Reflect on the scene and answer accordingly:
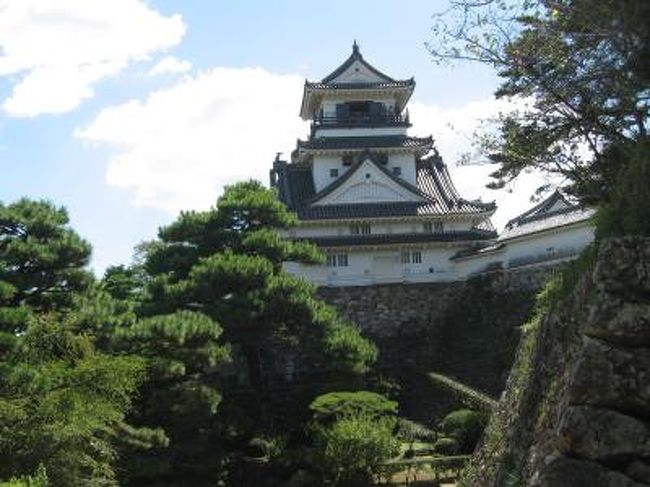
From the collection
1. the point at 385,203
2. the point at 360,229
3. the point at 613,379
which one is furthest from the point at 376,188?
the point at 613,379

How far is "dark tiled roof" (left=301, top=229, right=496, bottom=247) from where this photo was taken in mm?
32531

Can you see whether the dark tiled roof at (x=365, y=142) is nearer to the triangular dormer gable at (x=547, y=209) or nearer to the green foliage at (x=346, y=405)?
the triangular dormer gable at (x=547, y=209)

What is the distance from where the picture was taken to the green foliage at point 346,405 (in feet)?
71.7

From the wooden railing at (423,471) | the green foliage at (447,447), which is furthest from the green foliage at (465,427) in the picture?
the wooden railing at (423,471)

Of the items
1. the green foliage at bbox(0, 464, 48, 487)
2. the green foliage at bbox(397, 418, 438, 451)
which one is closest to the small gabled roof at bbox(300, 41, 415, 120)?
the green foliage at bbox(397, 418, 438, 451)

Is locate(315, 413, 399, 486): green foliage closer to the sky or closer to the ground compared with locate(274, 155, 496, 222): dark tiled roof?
closer to the ground

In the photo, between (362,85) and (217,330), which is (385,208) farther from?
(217,330)

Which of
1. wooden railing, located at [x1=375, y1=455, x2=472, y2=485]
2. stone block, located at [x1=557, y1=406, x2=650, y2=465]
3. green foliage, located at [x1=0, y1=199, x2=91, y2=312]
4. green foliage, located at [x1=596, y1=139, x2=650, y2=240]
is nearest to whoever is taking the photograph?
stone block, located at [x1=557, y1=406, x2=650, y2=465]

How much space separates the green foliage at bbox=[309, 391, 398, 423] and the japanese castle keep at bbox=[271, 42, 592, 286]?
9.57 meters

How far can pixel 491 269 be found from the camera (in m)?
31.2

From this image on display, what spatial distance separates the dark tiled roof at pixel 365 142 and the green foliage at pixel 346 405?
1479cm

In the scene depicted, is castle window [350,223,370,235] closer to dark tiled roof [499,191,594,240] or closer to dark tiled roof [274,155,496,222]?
dark tiled roof [274,155,496,222]

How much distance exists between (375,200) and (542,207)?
6.57 m

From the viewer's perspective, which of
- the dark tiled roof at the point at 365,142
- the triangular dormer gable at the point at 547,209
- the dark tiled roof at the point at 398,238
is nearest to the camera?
the triangular dormer gable at the point at 547,209
